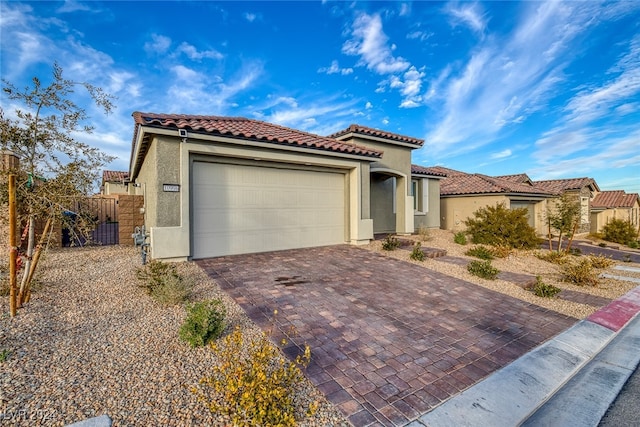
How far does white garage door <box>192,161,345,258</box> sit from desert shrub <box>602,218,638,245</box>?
21075 millimetres

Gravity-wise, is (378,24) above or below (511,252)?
above

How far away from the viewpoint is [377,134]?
13.5 m

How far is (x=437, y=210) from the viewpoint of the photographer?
18.1 metres

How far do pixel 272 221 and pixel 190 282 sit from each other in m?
4.10

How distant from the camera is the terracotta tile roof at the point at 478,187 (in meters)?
17.4

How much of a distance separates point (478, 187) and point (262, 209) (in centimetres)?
1604

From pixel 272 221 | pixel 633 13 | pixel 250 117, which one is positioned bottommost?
pixel 272 221

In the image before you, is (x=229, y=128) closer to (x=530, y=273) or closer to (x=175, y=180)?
(x=175, y=180)

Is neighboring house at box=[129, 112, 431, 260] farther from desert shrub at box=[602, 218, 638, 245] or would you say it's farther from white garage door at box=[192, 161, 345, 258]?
desert shrub at box=[602, 218, 638, 245]

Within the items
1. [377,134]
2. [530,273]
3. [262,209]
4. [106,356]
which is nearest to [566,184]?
[377,134]

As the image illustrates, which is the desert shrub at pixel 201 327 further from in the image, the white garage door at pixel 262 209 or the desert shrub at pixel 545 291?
the desert shrub at pixel 545 291

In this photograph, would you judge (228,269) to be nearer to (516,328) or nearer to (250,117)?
(516,328)

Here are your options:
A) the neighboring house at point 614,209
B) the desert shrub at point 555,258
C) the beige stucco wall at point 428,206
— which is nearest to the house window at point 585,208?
the neighboring house at point 614,209

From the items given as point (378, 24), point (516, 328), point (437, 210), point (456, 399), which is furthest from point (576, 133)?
point (456, 399)
